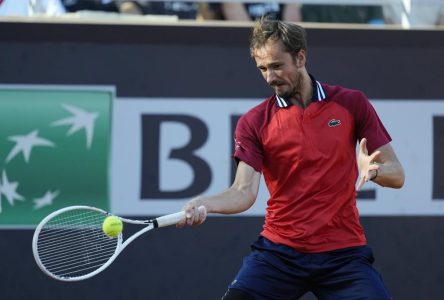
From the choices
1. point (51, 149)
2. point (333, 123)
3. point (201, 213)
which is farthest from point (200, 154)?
point (201, 213)

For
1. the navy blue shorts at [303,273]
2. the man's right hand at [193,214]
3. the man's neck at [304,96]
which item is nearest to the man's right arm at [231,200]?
the man's right hand at [193,214]

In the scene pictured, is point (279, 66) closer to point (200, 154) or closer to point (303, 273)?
point (303, 273)

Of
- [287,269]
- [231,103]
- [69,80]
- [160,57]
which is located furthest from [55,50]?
[287,269]

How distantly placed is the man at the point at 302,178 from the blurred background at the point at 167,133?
5.63ft

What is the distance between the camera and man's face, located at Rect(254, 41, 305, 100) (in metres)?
4.43

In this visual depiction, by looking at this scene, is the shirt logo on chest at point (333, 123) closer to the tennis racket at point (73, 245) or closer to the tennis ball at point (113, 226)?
the tennis ball at point (113, 226)

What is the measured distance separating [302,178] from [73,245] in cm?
171

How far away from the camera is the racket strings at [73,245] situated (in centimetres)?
548

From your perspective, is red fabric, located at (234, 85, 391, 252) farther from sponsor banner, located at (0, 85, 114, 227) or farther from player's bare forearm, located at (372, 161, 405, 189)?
sponsor banner, located at (0, 85, 114, 227)

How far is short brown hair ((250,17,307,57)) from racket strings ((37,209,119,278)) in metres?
1.50

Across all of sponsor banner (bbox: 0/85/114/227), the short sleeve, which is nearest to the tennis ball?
the short sleeve

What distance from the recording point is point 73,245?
5.69 meters

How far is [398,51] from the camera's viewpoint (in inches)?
256

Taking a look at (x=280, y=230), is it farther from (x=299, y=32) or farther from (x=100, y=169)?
(x=100, y=169)
